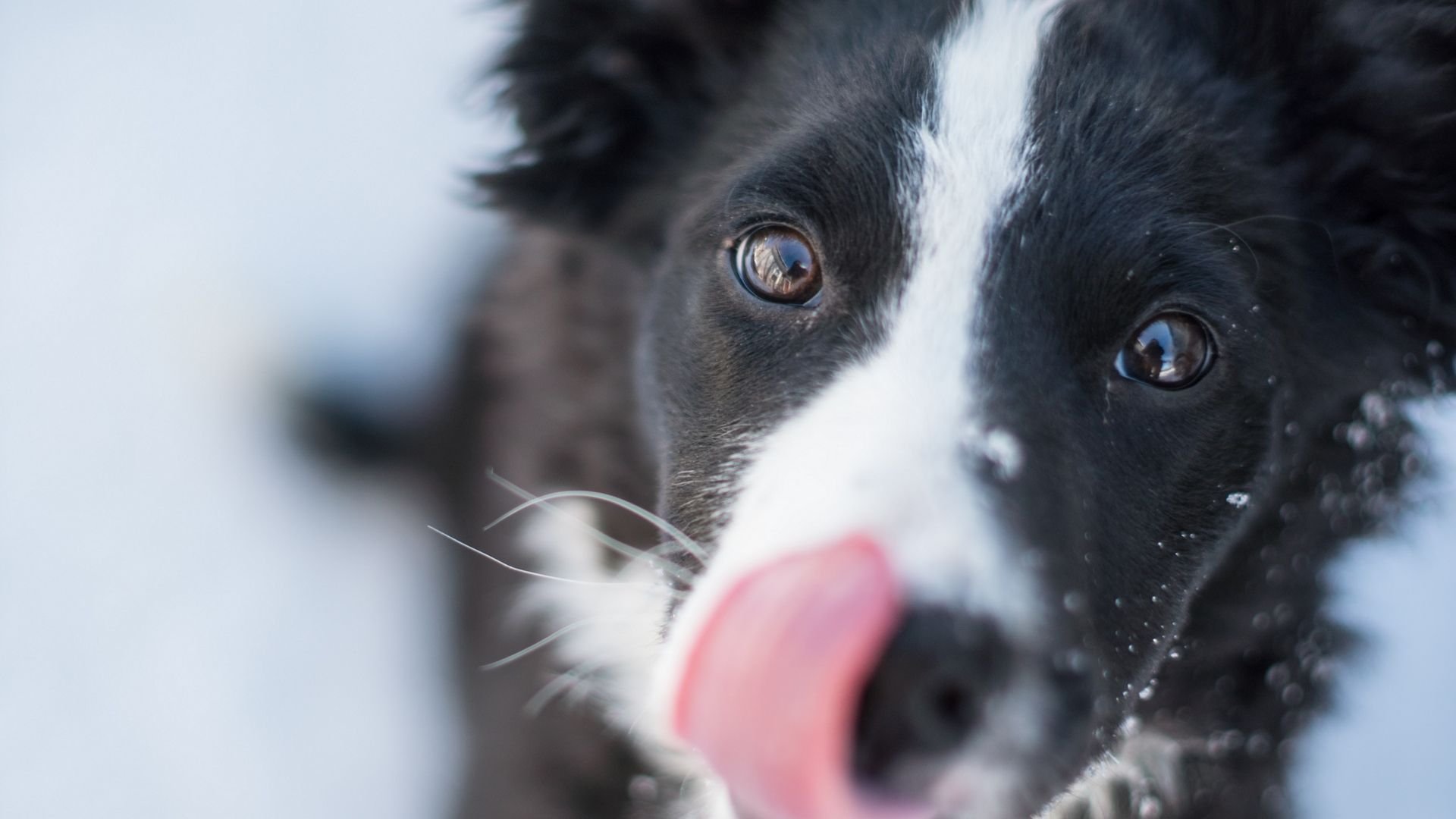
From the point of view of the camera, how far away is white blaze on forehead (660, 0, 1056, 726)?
1.14m

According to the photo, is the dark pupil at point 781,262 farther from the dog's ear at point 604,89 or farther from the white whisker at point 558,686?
the white whisker at point 558,686

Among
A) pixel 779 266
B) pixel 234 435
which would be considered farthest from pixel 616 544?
pixel 234 435

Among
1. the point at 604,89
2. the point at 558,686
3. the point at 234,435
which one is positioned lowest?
the point at 234,435

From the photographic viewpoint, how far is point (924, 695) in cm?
108

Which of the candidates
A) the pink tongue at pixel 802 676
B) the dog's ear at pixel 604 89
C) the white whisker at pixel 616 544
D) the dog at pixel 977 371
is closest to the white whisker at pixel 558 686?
the dog at pixel 977 371

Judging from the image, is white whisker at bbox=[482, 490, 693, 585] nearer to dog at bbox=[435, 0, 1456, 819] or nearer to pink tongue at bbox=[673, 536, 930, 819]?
dog at bbox=[435, 0, 1456, 819]

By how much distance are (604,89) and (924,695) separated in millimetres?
1185

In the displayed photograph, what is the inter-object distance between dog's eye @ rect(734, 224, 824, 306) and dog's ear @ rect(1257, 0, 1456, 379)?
28.6 inches

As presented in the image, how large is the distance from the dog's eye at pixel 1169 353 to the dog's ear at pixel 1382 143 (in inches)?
14.6

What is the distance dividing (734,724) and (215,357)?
2566 millimetres

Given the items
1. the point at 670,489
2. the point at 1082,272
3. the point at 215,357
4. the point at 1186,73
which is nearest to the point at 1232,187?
the point at 1186,73

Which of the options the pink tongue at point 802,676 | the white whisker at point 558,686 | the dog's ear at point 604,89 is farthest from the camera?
the white whisker at point 558,686

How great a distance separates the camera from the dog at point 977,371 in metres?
1.13

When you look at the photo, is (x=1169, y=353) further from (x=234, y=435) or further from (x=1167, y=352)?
(x=234, y=435)
